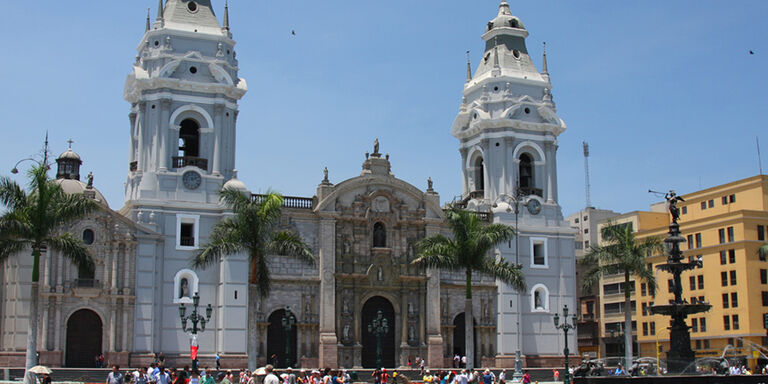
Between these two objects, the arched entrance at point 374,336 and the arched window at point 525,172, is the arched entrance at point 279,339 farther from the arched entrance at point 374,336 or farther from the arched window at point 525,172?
the arched window at point 525,172

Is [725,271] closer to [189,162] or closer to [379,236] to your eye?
[379,236]

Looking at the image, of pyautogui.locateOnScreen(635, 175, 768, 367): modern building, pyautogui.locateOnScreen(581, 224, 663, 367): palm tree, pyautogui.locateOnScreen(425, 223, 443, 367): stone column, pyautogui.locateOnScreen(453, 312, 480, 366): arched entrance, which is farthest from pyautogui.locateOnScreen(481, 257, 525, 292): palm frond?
pyautogui.locateOnScreen(635, 175, 768, 367): modern building

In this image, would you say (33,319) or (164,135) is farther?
(164,135)

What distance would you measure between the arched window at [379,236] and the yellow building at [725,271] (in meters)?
21.2

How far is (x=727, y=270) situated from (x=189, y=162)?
4204 centimetres

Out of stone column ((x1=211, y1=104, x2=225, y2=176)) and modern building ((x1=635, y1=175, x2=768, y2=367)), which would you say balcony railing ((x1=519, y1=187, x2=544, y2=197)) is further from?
stone column ((x1=211, y1=104, x2=225, y2=176))

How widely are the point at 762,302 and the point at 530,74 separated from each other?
24.5 metres

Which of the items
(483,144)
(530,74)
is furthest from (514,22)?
(483,144)

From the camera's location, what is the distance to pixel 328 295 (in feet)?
202

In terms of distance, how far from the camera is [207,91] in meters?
61.5

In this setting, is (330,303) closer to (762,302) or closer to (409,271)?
(409,271)

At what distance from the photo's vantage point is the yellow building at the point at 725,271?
73.9 metres

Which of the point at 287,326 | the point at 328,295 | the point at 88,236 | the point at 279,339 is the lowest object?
the point at 279,339

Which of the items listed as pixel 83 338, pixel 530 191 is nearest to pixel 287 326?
pixel 83 338
